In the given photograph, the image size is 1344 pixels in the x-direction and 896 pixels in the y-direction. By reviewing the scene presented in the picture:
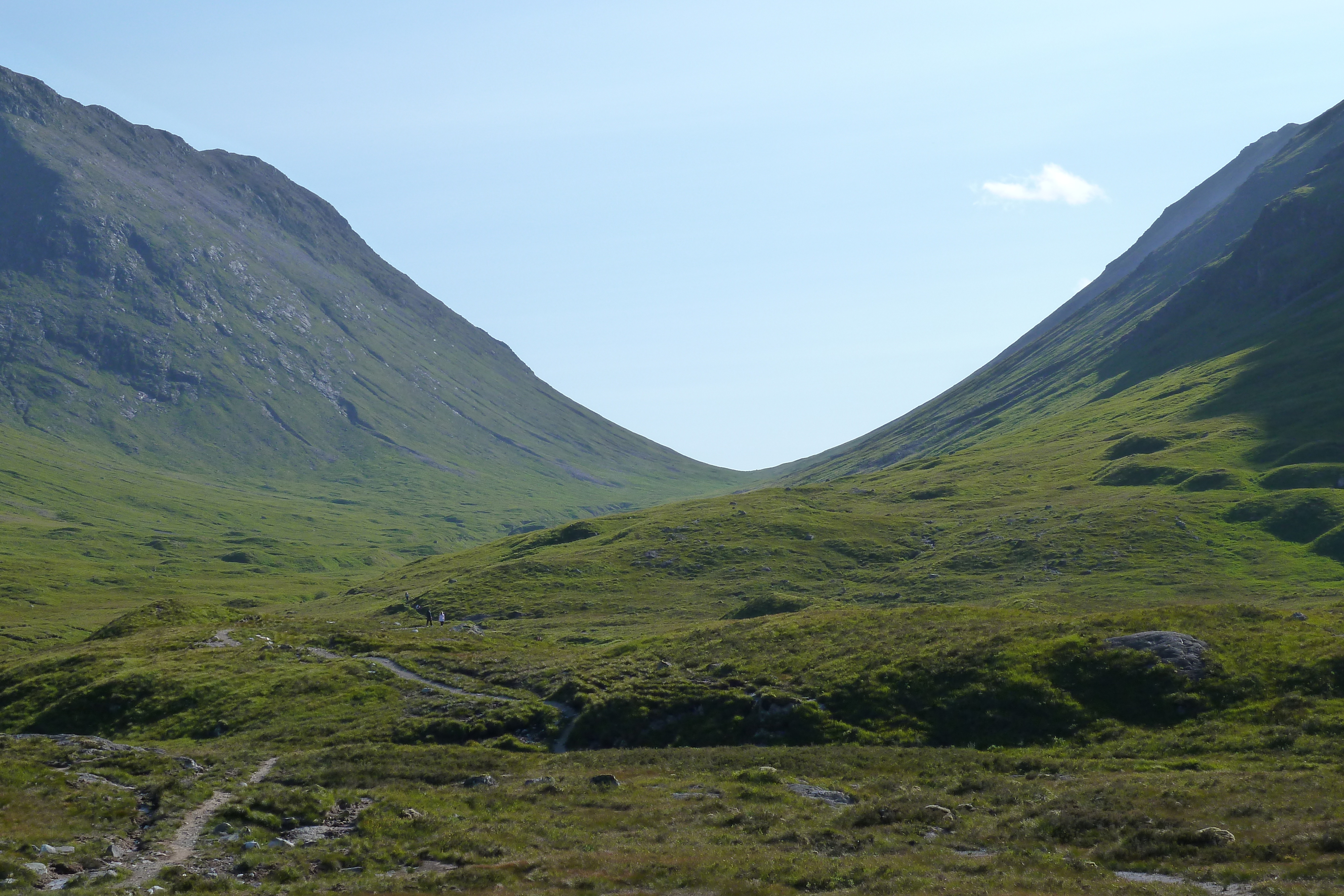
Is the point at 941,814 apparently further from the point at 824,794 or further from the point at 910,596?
the point at 910,596

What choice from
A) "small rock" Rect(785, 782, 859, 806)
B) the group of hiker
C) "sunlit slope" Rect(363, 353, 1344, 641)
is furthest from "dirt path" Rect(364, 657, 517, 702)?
the group of hiker

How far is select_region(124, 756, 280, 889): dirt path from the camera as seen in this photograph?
32.5 meters

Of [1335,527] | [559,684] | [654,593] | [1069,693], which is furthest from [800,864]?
[1335,527]

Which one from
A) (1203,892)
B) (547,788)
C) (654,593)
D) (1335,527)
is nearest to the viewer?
(1203,892)

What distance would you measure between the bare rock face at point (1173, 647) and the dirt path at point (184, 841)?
48.8 m

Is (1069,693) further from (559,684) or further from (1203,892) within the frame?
(559,684)

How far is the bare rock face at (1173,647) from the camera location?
56.4 metres

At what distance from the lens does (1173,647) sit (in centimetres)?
5822

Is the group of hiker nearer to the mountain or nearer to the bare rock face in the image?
the mountain

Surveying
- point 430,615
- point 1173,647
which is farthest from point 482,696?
point 430,615

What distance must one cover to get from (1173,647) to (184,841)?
51.4 m

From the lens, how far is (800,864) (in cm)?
3306

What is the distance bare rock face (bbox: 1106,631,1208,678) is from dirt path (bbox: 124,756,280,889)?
160ft

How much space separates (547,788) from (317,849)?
13.1 meters
